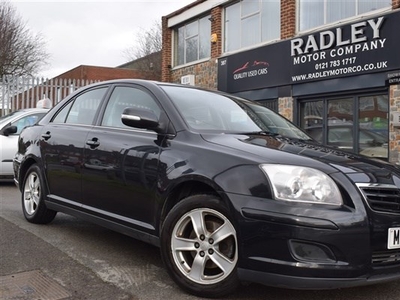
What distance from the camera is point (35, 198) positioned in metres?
5.12

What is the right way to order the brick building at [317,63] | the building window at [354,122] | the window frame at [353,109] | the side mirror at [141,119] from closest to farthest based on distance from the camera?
the side mirror at [141,119] → the brick building at [317,63] → the building window at [354,122] → the window frame at [353,109]

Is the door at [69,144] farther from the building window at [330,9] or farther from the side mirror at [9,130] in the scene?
the building window at [330,9]

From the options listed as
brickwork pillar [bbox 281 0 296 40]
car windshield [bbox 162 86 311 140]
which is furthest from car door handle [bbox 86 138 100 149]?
brickwork pillar [bbox 281 0 296 40]

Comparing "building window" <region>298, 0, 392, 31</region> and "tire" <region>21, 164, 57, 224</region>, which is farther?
"building window" <region>298, 0, 392, 31</region>

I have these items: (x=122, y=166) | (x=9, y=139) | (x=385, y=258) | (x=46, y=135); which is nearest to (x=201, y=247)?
(x=122, y=166)

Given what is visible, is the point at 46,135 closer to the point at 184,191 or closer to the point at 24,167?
the point at 24,167

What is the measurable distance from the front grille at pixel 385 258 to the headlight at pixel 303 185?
402mm

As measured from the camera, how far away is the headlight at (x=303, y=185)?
106 inches

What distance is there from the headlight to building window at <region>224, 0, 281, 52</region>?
1032cm

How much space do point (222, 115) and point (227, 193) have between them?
1166 mm

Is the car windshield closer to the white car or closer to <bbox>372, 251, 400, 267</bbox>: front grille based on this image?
<bbox>372, 251, 400, 267</bbox>: front grille

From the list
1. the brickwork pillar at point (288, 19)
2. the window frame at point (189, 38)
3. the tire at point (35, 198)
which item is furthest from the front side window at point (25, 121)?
the window frame at point (189, 38)

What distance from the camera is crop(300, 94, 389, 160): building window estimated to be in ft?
32.1

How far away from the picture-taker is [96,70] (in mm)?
38031
